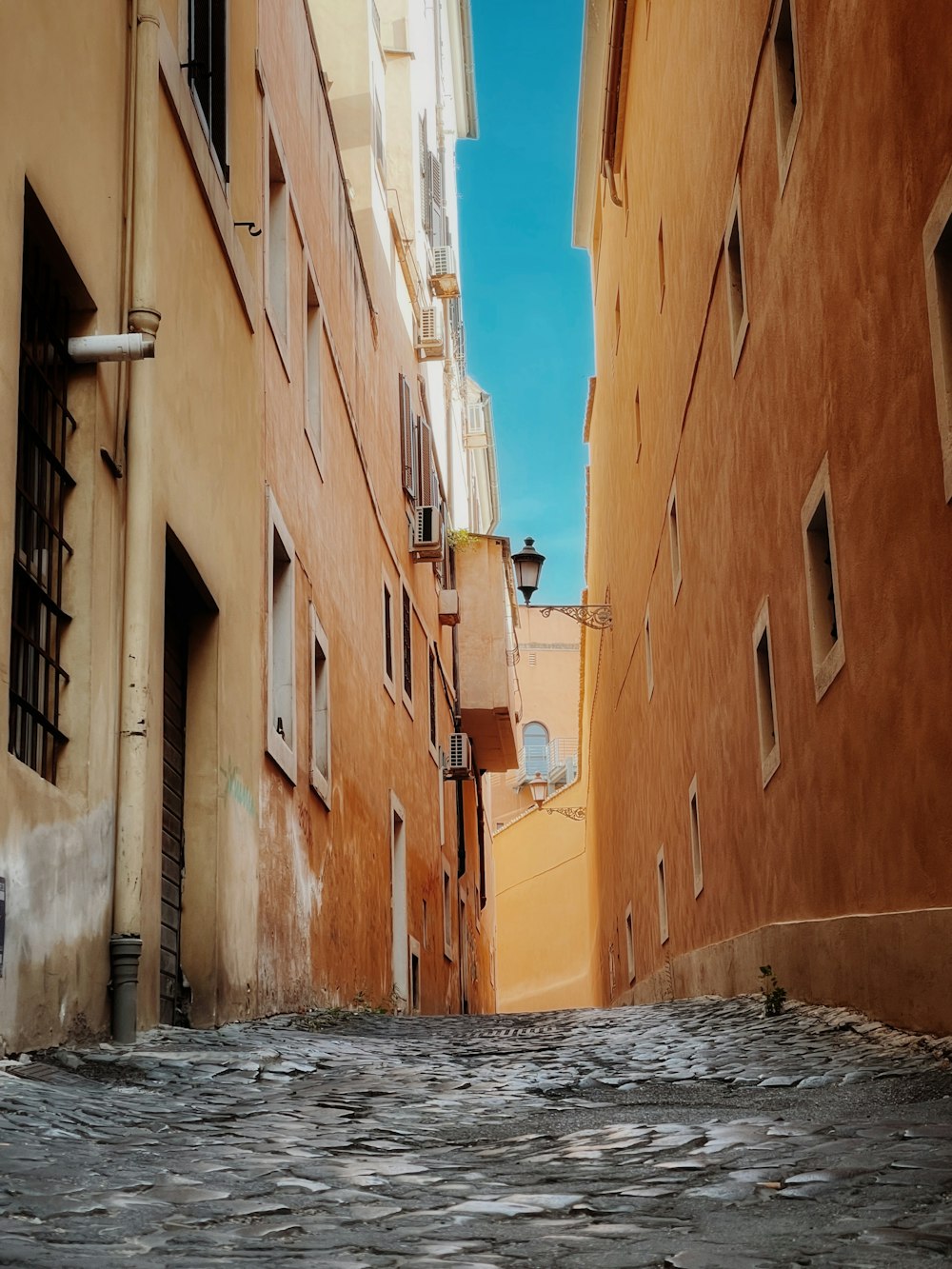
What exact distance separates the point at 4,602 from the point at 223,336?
448 cm

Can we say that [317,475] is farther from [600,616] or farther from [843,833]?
[600,616]

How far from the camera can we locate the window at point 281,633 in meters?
10.7

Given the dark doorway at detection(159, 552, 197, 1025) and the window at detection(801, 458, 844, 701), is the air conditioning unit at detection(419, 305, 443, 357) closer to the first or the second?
the dark doorway at detection(159, 552, 197, 1025)

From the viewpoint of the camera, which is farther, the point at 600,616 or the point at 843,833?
the point at 600,616

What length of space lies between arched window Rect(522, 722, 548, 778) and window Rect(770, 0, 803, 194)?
5158 cm

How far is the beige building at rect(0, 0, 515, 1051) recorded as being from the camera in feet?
19.6

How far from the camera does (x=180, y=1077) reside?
5.92m

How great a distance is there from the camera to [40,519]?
6.17m

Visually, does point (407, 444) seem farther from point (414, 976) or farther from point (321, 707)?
point (321, 707)

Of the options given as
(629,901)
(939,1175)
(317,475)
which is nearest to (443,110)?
(629,901)

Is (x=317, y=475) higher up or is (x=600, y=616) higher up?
(x=600, y=616)

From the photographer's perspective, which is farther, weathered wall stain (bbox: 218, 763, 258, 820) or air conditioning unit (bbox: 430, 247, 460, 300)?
air conditioning unit (bbox: 430, 247, 460, 300)

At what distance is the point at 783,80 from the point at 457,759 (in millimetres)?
16534

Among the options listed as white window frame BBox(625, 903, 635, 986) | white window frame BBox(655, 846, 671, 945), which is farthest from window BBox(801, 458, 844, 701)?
white window frame BBox(625, 903, 635, 986)
